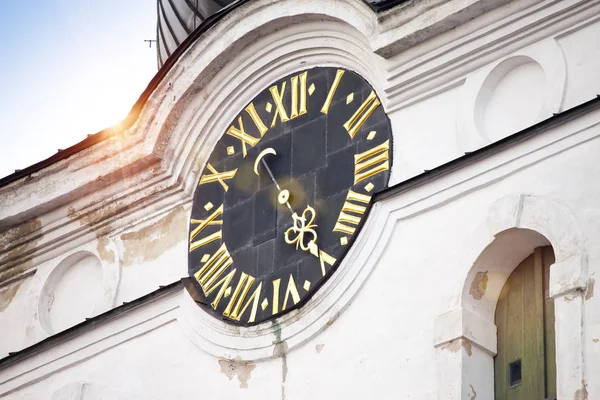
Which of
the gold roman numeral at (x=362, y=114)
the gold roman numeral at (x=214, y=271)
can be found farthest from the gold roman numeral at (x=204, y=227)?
the gold roman numeral at (x=362, y=114)

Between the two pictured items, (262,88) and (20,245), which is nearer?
(262,88)

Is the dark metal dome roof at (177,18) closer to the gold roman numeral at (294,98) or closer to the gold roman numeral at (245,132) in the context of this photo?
the gold roman numeral at (245,132)

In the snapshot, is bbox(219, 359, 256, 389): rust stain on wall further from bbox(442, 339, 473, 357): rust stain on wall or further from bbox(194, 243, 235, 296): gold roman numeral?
bbox(442, 339, 473, 357): rust stain on wall

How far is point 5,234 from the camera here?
15258mm

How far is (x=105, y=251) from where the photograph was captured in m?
14.7

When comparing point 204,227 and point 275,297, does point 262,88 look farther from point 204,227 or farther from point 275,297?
point 275,297

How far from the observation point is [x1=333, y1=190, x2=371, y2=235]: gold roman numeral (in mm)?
13109

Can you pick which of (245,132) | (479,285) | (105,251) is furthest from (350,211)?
(105,251)

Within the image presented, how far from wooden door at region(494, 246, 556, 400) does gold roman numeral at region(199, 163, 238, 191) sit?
232 cm

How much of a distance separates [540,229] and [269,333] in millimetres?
1913

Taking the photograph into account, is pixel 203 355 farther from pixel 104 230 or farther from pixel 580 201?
pixel 580 201

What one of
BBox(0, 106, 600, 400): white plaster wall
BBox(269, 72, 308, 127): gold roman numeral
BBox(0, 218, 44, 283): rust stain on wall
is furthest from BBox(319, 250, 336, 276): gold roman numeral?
BBox(0, 218, 44, 283): rust stain on wall

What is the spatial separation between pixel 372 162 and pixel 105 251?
2287mm

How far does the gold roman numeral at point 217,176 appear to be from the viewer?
1409 cm
